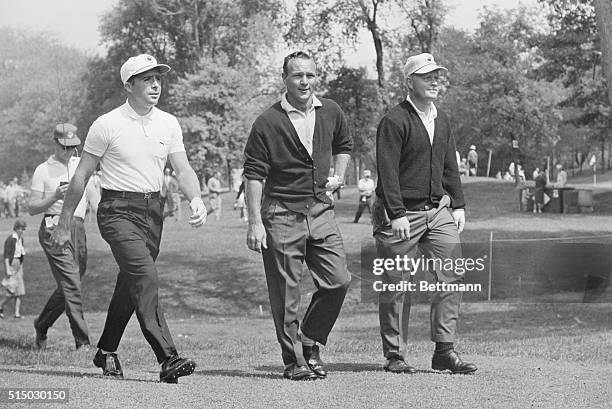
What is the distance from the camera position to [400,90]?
30062 millimetres

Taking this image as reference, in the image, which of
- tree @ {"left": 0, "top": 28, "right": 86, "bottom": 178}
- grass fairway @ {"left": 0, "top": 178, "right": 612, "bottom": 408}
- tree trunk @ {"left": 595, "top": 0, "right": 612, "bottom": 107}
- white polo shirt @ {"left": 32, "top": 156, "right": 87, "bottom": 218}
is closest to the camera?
grass fairway @ {"left": 0, "top": 178, "right": 612, "bottom": 408}

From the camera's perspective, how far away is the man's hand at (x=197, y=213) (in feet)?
21.0

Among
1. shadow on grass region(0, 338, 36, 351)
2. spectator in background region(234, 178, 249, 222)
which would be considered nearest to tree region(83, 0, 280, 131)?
spectator in background region(234, 178, 249, 222)

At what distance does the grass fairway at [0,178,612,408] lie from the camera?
5918 mm

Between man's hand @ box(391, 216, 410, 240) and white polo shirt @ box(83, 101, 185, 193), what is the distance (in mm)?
1677

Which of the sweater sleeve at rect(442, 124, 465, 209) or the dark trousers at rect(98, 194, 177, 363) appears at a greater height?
the sweater sleeve at rect(442, 124, 465, 209)

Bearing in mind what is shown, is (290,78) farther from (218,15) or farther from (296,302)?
(218,15)

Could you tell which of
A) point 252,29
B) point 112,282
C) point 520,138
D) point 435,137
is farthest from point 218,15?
point 435,137

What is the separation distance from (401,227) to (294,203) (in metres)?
0.78

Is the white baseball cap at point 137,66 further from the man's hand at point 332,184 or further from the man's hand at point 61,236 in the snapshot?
the man's hand at point 332,184

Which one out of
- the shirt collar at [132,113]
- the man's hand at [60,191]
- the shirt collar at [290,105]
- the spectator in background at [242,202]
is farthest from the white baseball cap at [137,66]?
the spectator in background at [242,202]

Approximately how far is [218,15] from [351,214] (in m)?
8.94

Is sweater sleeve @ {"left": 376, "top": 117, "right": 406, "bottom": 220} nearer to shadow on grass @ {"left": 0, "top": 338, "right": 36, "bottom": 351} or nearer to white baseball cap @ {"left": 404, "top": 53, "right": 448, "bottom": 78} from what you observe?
white baseball cap @ {"left": 404, "top": 53, "right": 448, "bottom": 78}

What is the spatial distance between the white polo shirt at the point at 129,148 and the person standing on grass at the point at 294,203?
64 cm
